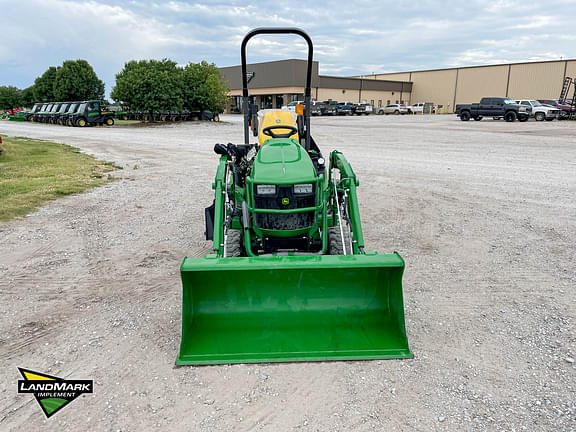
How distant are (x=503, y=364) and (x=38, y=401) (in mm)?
3094

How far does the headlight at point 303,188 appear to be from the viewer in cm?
357

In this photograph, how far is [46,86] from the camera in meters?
45.7

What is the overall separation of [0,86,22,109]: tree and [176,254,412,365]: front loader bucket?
69.0 metres

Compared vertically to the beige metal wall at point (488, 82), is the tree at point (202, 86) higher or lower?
lower

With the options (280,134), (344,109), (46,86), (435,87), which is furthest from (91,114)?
(435,87)

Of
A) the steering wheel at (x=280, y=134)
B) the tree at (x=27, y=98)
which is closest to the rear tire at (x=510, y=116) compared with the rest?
the steering wheel at (x=280, y=134)

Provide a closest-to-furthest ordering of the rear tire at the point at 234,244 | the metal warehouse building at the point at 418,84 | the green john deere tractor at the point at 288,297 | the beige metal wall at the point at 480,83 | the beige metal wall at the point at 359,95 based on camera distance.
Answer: the green john deere tractor at the point at 288,297 < the rear tire at the point at 234,244 < the metal warehouse building at the point at 418,84 < the beige metal wall at the point at 480,83 < the beige metal wall at the point at 359,95

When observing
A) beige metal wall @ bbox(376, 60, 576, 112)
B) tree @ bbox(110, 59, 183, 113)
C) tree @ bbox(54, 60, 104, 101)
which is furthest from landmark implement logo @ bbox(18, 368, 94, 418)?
beige metal wall @ bbox(376, 60, 576, 112)

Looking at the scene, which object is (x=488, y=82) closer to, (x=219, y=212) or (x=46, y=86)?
(x=46, y=86)

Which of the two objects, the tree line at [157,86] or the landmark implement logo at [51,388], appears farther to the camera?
the tree line at [157,86]

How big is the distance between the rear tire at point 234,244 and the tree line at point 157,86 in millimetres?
28979

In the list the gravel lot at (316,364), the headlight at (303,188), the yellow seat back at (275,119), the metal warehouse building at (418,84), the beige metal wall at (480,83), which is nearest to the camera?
the gravel lot at (316,364)

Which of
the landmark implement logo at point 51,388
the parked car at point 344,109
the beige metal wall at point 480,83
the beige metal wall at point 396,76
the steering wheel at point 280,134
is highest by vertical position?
the beige metal wall at point 396,76

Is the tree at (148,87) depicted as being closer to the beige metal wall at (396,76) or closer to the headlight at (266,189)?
Answer: the headlight at (266,189)
